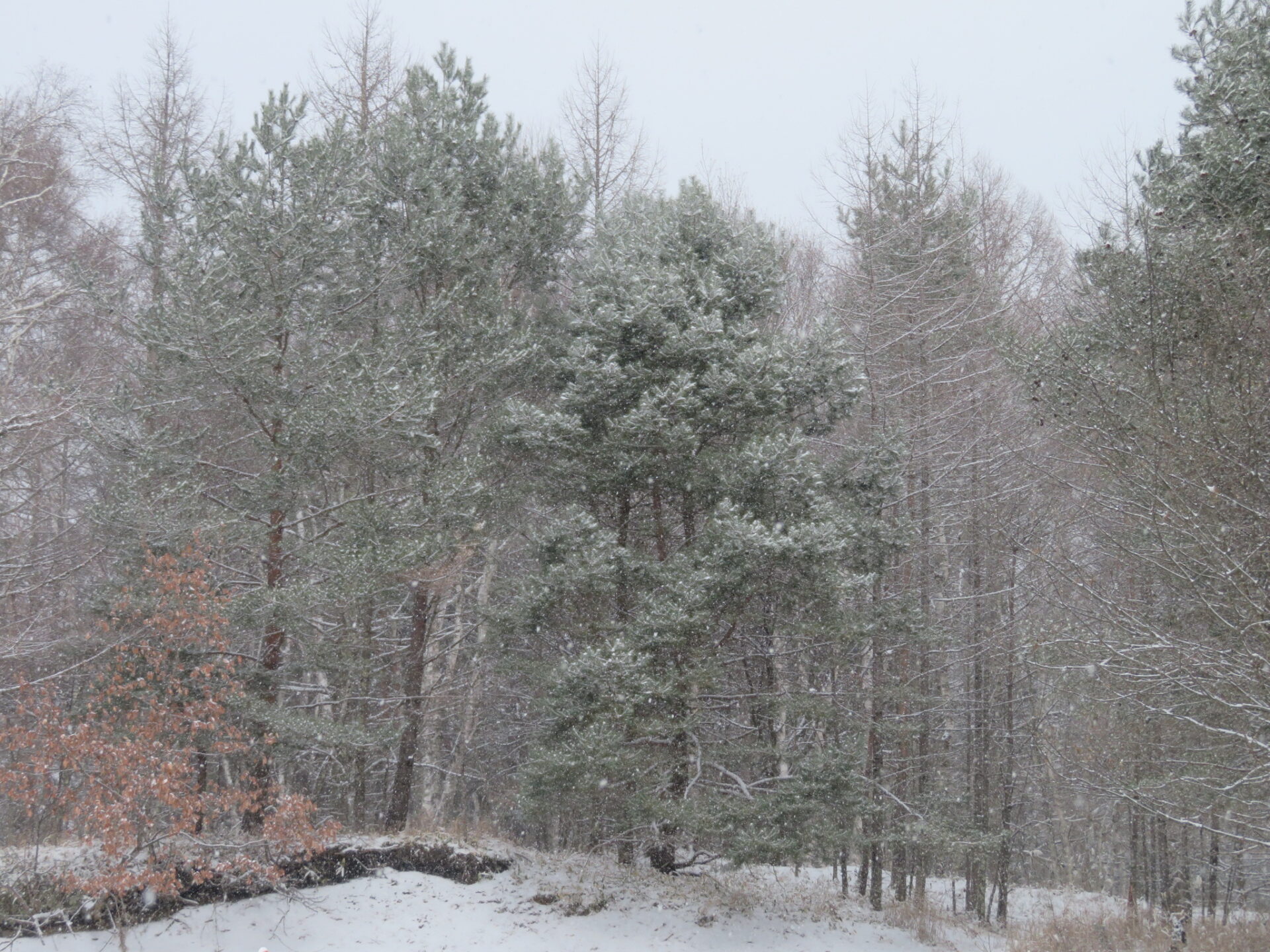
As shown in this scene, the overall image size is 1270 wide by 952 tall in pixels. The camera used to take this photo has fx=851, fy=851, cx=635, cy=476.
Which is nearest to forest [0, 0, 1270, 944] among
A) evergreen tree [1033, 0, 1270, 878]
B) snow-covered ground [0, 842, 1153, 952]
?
evergreen tree [1033, 0, 1270, 878]

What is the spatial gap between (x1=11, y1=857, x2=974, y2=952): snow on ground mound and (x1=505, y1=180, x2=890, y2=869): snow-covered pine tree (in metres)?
0.67

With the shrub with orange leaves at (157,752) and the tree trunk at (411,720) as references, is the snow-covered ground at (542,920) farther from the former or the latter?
the tree trunk at (411,720)

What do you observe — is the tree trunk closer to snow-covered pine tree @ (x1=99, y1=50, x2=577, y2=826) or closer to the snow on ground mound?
snow-covered pine tree @ (x1=99, y1=50, x2=577, y2=826)

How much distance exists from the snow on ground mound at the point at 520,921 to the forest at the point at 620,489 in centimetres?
58

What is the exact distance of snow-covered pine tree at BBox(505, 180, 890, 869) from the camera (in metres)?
9.13

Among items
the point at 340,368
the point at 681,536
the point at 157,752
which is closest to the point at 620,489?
the point at 681,536

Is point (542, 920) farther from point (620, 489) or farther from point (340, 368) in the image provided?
point (340, 368)

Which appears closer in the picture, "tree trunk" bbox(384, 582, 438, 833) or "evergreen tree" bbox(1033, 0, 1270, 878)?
"evergreen tree" bbox(1033, 0, 1270, 878)

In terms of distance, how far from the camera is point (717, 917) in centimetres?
966

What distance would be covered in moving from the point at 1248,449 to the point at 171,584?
9217 mm

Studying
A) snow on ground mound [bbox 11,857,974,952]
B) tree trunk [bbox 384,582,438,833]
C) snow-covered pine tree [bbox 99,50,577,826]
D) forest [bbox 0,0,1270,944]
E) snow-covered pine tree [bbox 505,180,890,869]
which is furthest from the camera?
tree trunk [bbox 384,582,438,833]

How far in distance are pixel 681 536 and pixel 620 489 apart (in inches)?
54.5

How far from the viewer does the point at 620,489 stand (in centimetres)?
1056

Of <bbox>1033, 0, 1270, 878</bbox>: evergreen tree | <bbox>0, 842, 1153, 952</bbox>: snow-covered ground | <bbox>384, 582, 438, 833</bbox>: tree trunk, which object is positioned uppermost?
<bbox>1033, 0, 1270, 878</bbox>: evergreen tree
